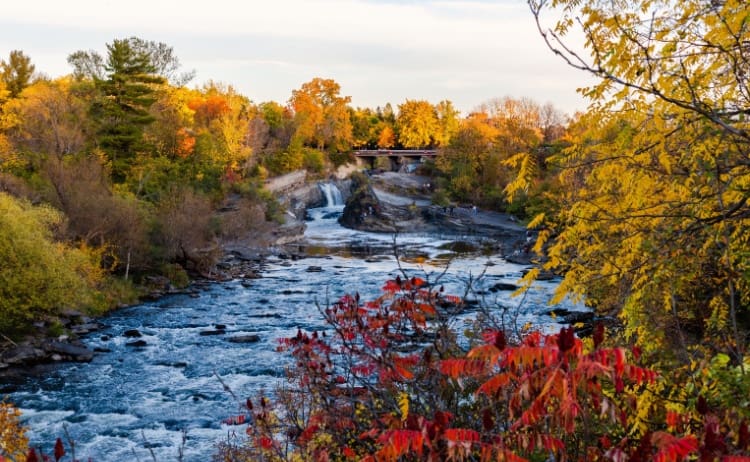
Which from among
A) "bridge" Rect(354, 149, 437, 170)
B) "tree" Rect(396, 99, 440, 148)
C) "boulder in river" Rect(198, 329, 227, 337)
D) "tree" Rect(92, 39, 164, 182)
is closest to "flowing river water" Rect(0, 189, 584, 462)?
"boulder in river" Rect(198, 329, 227, 337)

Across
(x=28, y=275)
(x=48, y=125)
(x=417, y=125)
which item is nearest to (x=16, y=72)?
(x=48, y=125)

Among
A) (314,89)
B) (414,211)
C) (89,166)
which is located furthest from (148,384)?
(314,89)

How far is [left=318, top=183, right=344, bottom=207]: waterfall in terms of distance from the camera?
6234 cm

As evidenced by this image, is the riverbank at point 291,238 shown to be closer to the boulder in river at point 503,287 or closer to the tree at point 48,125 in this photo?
the boulder in river at point 503,287

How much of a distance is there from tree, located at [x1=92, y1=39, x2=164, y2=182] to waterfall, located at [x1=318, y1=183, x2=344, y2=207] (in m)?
22.7

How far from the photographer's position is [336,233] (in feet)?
167

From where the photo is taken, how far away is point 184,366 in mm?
19609

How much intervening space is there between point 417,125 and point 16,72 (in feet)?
159

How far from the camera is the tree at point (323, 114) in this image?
71.2 m

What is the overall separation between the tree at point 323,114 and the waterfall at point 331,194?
713 cm

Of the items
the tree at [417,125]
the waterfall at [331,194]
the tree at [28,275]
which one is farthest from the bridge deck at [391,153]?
the tree at [28,275]

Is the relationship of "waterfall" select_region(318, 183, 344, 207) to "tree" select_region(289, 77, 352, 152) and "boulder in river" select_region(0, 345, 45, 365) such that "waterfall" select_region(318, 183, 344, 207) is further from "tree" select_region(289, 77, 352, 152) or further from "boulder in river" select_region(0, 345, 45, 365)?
"boulder in river" select_region(0, 345, 45, 365)

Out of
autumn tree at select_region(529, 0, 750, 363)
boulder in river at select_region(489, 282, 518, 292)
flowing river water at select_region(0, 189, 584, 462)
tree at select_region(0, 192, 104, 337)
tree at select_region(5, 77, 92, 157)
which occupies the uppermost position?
tree at select_region(5, 77, 92, 157)

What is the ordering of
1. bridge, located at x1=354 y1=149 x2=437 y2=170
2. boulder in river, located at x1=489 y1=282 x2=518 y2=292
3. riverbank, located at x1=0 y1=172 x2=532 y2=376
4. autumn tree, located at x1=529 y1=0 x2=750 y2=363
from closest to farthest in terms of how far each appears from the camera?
autumn tree, located at x1=529 y1=0 x2=750 y2=363 → riverbank, located at x1=0 y1=172 x2=532 y2=376 → boulder in river, located at x1=489 y1=282 x2=518 y2=292 → bridge, located at x1=354 y1=149 x2=437 y2=170
